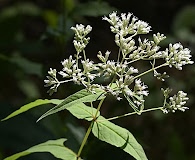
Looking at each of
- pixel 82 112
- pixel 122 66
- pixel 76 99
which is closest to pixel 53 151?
pixel 82 112

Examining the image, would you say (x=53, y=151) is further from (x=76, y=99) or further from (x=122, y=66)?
(x=122, y=66)

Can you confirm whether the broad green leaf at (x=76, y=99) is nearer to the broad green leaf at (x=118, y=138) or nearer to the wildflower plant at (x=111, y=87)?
the wildflower plant at (x=111, y=87)

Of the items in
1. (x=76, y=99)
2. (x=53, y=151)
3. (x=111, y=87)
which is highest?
(x=111, y=87)

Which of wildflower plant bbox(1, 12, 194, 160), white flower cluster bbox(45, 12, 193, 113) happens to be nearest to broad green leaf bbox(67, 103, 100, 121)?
wildflower plant bbox(1, 12, 194, 160)

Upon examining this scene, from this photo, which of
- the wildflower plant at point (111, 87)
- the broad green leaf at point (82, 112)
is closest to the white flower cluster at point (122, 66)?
the wildflower plant at point (111, 87)

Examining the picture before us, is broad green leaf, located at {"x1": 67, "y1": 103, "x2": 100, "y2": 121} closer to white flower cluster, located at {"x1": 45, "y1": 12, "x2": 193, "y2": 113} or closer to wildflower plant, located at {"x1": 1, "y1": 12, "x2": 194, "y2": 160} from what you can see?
wildflower plant, located at {"x1": 1, "y1": 12, "x2": 194, "y2": 160}

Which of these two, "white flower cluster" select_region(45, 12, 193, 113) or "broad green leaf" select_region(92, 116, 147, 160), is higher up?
"white flower cluster" select_region(45, 12, 193, 113)
